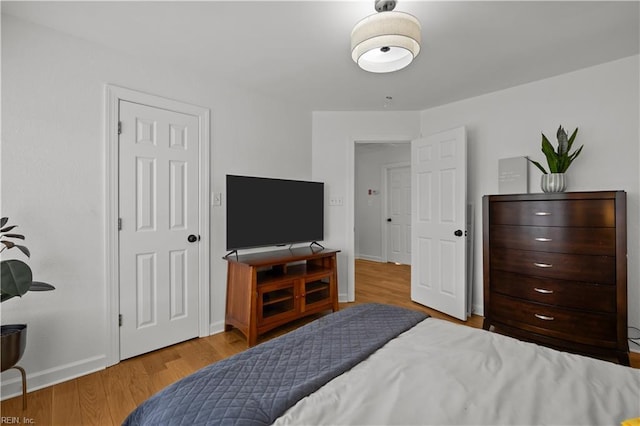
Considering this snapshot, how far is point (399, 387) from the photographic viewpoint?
92 centimetres

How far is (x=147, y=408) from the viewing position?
94 centimetres

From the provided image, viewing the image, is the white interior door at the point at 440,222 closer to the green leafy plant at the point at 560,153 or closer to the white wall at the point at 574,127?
the white wall at the point at 574,127

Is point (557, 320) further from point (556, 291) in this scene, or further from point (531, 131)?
point (531, 131)

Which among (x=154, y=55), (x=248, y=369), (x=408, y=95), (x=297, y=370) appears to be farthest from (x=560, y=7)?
(x=154, y=55)

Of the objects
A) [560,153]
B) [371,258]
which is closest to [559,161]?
[560,153]

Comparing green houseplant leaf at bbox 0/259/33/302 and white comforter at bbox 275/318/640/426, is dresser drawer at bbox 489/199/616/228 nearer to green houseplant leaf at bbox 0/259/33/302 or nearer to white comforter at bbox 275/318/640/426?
white comforter at bbox 275/318/640/426

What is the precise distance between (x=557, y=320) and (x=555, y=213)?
804mm

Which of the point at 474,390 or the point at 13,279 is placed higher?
the point at 13,279

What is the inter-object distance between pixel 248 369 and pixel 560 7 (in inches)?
99.4

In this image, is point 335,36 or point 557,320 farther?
point 557,320

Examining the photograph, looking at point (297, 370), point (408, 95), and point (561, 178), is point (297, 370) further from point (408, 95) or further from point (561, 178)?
point (408, 95)

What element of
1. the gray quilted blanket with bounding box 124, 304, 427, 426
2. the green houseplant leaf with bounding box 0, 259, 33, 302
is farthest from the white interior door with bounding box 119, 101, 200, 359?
the gray quilted blanket with bounding box 124, 304, 427, 426


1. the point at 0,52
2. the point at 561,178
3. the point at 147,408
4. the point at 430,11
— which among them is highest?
the point at 430,11

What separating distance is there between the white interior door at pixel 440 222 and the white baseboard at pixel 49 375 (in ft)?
10.0
